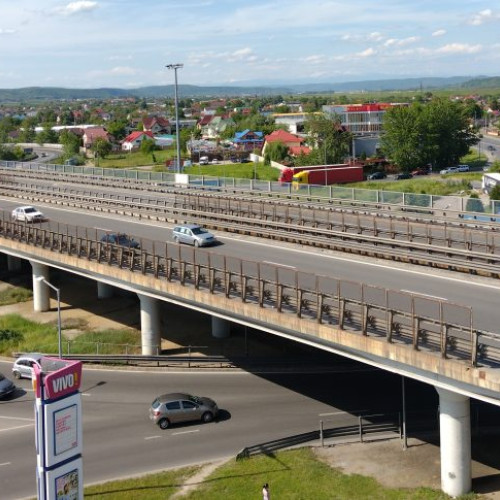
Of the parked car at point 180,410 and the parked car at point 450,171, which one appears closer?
the parked car at point 180,410

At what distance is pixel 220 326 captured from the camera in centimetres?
3400

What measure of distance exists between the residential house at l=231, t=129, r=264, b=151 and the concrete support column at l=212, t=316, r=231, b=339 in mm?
110676

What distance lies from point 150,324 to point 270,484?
13260 millimetres

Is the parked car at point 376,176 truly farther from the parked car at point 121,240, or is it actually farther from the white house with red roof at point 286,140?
the parked car at point 121,240

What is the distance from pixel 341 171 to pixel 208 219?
46.0 m

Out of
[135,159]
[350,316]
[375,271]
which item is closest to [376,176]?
[135,159]

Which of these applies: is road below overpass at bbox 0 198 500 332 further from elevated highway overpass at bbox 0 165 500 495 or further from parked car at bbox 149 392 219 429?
parked car at bbox 149 392 219 429

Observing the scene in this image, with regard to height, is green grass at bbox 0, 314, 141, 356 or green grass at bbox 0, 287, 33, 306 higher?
green grass at bbox 0, 287, 33, 306

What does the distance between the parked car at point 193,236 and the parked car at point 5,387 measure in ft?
38.6

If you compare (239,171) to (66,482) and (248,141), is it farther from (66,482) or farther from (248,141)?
(66,482)

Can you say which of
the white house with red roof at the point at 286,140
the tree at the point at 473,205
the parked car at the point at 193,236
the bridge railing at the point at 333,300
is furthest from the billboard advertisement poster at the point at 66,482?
the white house with red roof at the point at 286,140

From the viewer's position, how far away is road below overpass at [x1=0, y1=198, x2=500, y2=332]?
24.5 metres

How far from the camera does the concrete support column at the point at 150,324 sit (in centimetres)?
3203

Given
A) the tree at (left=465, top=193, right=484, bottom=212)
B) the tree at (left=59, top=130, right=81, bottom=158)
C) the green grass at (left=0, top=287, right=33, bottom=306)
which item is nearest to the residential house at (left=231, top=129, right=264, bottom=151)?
the tree at (left=59, top=130, right=81, bottom=158)
